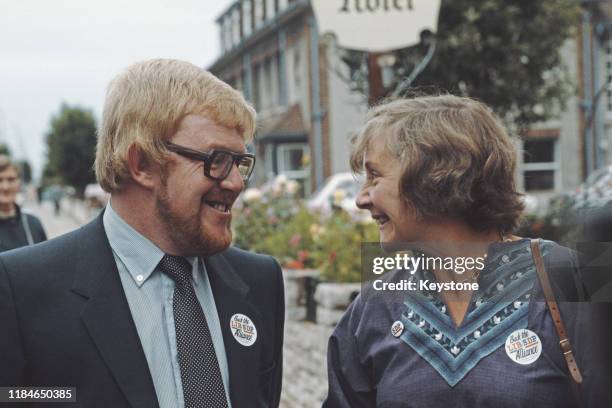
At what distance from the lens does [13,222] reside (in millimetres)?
5602

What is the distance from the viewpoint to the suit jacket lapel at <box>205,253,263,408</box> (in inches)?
87.0

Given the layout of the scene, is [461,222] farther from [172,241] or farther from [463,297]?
[172,241]

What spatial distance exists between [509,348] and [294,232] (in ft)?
25.9

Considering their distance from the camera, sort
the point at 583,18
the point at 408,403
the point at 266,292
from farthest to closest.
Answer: the point at 583,18 < the point at 266,292 < the point at 408,403

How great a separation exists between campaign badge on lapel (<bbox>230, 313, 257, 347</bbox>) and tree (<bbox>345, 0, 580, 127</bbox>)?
11616 millimetres

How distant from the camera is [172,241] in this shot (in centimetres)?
223

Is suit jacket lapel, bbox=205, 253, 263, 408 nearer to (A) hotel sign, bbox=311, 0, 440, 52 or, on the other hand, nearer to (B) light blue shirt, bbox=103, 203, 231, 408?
(B) light blue shirt, bbox=103, 203, 231, 408

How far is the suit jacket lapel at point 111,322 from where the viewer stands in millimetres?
2010

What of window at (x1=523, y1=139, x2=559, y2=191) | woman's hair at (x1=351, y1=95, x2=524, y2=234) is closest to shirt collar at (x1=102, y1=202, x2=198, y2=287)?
woman's hair at (x1=351, y1=95, x2=524, y2=234)

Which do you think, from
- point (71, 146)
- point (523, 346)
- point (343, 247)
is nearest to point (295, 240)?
point (343, 247)

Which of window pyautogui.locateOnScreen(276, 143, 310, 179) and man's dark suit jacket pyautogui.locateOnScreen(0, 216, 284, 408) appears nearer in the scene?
man's dark suit jacket pyautogui.locateOnScreen(0, 216, 284, 408)

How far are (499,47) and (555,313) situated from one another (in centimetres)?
1307

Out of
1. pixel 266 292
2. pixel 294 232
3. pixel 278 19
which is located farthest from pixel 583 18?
pixel 266 292

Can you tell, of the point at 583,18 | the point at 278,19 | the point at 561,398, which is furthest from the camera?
the point at 278,19
